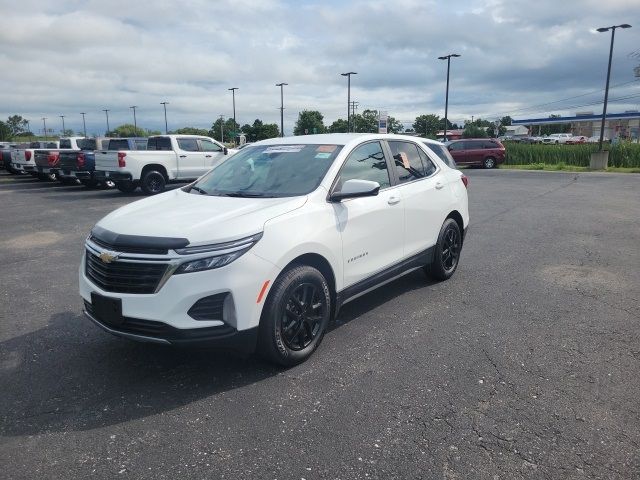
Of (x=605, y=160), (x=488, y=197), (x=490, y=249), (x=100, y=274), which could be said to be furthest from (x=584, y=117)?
(x=100, y=274)

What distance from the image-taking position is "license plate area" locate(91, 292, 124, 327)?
3.51 metres

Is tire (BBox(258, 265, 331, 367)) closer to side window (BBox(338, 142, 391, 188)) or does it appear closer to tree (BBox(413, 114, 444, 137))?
side window (BBox(338, 142, 391, 188))

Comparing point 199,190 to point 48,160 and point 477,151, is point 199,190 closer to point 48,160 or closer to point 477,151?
point 48,160

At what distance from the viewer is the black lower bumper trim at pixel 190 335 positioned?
133 inches

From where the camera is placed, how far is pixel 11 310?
17.5 feet

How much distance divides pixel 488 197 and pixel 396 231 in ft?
36.7

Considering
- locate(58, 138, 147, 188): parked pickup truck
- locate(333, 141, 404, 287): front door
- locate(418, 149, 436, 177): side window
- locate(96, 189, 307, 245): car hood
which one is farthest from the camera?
locate(58, 138, 147, 188): parked pickup truck

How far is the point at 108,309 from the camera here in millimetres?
3576

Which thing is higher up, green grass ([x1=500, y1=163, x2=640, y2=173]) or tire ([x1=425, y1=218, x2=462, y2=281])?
tire ([x1=425, y1=218, x2=462, y2=281])

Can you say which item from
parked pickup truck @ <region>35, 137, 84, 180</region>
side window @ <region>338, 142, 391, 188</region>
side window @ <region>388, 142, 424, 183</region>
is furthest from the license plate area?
parked pickup truck @ <region>35, 137, 84, 180</region>

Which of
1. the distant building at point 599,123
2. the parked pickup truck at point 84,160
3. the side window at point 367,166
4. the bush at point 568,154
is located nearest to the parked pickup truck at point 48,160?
the parked pickup truck at point 84,160

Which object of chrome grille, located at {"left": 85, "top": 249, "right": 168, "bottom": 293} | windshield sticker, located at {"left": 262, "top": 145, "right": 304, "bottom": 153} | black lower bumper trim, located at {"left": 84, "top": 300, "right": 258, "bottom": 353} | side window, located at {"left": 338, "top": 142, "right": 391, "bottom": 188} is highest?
windshield sticker, located at {"left": 262, "top": 145, "right": 304, "bottom": 153}

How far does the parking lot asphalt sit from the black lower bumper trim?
0.38 meters

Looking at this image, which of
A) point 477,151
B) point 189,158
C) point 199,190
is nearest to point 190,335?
point 199,190
